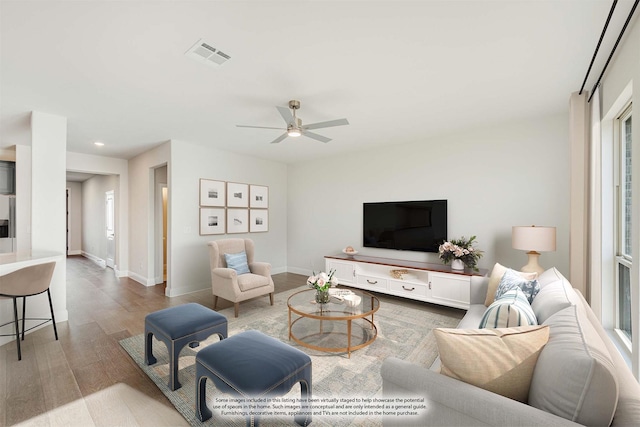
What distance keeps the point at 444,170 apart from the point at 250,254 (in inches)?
126

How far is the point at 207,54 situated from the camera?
6.84 feet

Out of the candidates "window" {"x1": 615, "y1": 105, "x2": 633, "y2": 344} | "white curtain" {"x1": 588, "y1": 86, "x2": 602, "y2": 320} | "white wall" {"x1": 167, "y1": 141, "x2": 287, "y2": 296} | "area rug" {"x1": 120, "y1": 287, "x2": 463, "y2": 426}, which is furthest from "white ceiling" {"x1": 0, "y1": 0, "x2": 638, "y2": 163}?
"area rug" {"x1": 120, "y1": 287, "x2": 463, "y2": 426}

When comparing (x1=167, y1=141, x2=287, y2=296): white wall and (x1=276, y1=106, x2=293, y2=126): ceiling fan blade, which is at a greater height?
(x1=276, y1=106, x2=293, y2=126): ceiling fan blade

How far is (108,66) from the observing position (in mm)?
2252

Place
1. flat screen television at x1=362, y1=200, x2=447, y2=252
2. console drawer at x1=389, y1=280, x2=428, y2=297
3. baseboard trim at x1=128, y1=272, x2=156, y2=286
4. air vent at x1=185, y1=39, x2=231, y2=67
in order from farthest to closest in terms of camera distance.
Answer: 1. baseboard trim at x1=128, y1=272, x2=156, y2=286
2. flat screen television at x1=362, y1=200, x2=447, y2=252
3. console drawer at x1=389, y1=280, x2=428, y2=297
4. air vent at x1=185, y1=39, x2=231, y2=67

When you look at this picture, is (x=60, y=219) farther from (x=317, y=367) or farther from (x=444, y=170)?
(x=444, y=170)

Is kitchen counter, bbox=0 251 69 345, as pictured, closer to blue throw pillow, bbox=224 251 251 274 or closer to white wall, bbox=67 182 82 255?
blue throw pillow, bbox=224 251 251 274

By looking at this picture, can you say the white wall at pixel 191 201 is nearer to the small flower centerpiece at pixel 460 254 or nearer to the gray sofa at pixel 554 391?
the small flower centerpiece at pixel 460 254

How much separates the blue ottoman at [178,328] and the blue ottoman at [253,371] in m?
0.44

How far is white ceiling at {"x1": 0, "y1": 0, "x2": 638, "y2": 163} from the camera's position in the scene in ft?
5.53

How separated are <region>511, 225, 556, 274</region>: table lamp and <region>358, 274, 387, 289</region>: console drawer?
1799 millimetres

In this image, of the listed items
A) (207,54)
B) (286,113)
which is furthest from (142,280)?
(207,54)

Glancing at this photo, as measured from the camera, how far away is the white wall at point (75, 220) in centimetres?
871

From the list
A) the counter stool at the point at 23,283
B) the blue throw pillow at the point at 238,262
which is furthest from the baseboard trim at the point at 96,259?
the blue throw pillow at the point at 238,262
